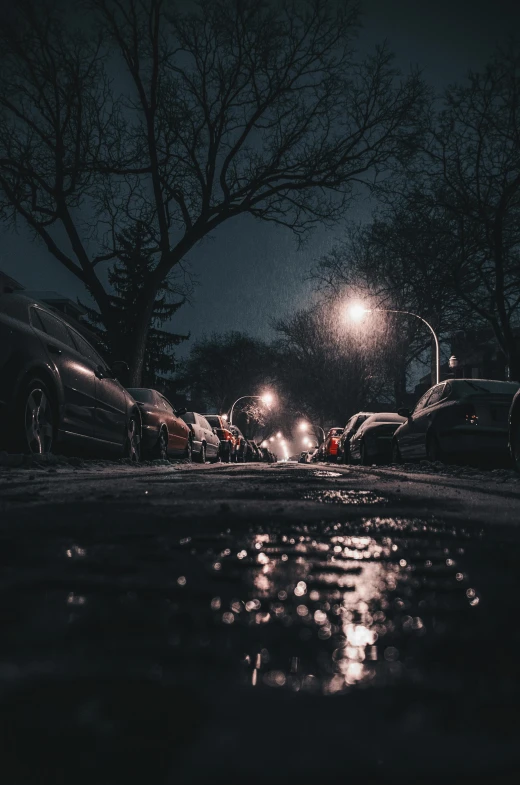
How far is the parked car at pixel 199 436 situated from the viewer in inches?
755

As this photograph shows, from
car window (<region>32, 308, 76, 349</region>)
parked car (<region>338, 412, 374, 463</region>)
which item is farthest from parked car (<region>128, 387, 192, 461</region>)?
parked car (<region>338, 412, 374, 463</region>)

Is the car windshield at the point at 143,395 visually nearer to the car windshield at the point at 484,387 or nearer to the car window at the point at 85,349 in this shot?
the car window at the point at 85,349

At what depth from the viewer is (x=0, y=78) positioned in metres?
19.0

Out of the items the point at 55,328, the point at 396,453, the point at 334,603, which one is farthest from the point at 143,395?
the point at 334,603

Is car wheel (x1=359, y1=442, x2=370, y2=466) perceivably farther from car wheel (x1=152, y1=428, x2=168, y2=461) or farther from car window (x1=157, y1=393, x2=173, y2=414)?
car wheel (x1=152, y1=428, x2=168, y2=461)

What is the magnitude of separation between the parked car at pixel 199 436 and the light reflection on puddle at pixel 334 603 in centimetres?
1590

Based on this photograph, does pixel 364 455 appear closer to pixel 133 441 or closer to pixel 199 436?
pixel 199 436

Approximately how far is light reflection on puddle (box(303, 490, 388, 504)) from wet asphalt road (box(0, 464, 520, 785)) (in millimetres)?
1712

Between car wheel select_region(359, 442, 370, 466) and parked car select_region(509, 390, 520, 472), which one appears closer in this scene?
parked car select_region(509, 390, 520, 472)

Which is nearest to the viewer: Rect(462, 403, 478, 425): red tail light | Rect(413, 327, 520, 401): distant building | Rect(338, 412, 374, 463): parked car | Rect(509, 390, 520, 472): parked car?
Rect(509, 390, 520, 472): parked car

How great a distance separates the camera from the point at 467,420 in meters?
11.9

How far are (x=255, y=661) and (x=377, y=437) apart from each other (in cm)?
1699

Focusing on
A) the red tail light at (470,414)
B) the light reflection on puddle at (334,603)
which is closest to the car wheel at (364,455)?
the red tail light at (470,414)

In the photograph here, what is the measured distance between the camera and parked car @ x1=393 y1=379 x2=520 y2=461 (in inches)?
464
